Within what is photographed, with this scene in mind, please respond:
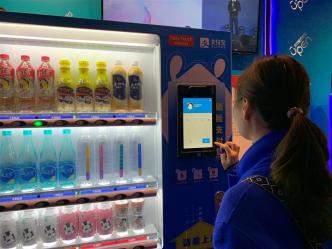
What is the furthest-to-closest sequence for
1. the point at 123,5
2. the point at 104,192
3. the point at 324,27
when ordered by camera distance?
the point at 324,27 < the point at 123,5 < the point at 104,192

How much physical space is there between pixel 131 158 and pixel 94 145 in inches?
10.7

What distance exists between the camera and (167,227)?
1.97 metres

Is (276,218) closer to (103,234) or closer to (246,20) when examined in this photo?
(103,234)

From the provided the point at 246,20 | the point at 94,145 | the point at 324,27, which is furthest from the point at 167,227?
the point at 324,27

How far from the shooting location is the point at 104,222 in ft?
6.63

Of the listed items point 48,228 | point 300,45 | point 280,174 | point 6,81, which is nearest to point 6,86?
point 6,81

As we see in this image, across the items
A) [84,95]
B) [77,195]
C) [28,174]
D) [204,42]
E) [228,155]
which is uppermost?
[204,42]

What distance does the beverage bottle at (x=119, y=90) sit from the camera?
206 cm

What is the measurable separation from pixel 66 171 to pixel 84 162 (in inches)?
5.6

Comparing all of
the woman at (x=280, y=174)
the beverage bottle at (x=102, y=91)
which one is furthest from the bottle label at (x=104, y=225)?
the woman at (x=280, y=174)

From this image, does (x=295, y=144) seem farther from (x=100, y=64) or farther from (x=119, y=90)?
(x=100, y=64)

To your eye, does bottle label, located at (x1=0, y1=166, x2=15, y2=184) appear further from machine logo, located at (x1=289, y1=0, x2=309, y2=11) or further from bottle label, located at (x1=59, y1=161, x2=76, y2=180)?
machine logo, located at (x1=289, y1=0, x2=309, y2=11)

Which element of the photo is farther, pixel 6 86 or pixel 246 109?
pixel 6 86

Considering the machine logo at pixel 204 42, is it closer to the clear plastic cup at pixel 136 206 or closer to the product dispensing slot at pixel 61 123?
the product dispensing slot at pixel 61 123
